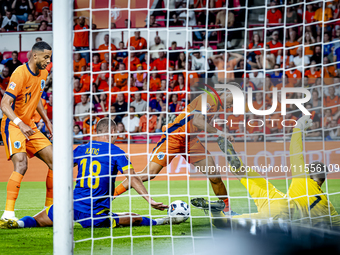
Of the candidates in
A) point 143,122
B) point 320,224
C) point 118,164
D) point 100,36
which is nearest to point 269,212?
point 320,224

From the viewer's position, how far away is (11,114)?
3934 mm

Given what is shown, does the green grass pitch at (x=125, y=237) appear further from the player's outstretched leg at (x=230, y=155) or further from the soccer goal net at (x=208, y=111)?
the player's outstretched leg at (x=230, y=155)

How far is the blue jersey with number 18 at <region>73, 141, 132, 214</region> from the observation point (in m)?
3.25

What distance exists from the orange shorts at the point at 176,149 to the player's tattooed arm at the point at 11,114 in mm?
1366

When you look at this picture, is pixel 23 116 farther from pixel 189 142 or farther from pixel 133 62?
pixel 133 62

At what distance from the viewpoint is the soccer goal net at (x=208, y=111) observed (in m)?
3.31

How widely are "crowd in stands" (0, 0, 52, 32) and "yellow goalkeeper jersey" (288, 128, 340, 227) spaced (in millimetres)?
7582

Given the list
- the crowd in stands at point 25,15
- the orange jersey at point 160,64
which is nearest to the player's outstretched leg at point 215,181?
the orange jersey at point 160,64

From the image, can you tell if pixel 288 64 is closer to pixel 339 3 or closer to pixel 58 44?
pixel 339 3

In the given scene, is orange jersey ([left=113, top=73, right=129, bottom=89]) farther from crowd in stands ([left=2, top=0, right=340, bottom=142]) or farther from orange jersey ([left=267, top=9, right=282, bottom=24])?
orange jersey ([left=267, top=9, right=282, bottom=24])

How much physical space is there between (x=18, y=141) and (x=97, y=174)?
1.25 metres

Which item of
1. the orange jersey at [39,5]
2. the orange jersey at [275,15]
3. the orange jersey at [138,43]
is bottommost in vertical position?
the orange jersey at [138,43]

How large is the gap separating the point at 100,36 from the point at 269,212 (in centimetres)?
661

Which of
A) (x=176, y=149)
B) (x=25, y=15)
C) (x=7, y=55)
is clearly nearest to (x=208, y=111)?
(x=176, y=149)
